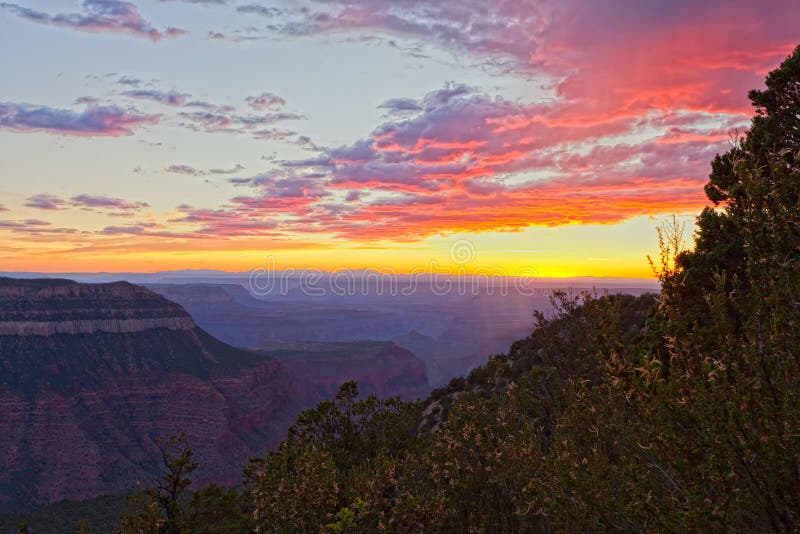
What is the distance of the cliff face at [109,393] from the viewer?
105312 mm

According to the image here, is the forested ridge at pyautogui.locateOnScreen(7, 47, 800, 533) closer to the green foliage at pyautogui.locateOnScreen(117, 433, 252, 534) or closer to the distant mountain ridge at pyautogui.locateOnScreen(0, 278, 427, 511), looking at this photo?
the green foliage at pyautogui.locateOnScreen(117, 433, 252, 534)

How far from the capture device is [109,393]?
121625mm

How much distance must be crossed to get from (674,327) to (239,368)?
153 metres

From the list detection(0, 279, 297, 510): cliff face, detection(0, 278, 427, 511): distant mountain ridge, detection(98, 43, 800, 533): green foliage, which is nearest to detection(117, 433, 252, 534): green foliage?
detection(98, 43, 800, 533): green foliage

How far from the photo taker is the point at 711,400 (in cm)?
586

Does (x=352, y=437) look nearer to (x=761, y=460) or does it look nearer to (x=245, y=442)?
(x=761, y=460)

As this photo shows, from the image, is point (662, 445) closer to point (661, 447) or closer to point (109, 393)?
point (661, 447)

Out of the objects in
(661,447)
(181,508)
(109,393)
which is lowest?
(109,393)

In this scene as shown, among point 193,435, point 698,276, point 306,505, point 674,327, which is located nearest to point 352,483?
point 306,505

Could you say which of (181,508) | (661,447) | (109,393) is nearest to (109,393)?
(109,393)

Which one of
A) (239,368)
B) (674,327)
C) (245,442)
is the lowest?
(245,442)

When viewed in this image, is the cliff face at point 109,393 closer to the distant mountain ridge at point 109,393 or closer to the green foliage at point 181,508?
the distant mountain ridge at point 109,393

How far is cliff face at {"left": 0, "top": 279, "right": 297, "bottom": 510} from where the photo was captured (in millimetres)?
105312

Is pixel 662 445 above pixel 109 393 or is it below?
above
